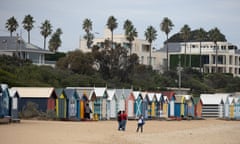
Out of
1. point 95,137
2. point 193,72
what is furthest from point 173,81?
point 95,137

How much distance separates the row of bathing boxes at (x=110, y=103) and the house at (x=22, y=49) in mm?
24170

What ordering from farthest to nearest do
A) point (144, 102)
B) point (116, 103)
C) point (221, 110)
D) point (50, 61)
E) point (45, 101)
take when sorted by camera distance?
point (50, 61) → point (221, 110) → point (144, 102) → point (116, 103) → point (45, 101)

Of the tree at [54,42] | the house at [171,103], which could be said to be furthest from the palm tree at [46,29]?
the house at [171,103]

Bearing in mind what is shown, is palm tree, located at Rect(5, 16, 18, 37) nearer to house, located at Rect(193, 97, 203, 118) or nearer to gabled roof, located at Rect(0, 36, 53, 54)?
gabled roof, located at Rect(0, 36, 53, 54)

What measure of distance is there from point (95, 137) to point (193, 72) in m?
71.5

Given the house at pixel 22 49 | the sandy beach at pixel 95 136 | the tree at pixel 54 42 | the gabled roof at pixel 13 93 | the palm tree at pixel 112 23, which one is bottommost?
the sandy beach at pixel 95 136

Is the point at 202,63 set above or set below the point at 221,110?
above

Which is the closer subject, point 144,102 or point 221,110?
point 144,102

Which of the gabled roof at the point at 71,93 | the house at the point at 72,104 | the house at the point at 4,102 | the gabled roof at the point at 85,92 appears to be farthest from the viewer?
the gabled roof at the point at 85,92

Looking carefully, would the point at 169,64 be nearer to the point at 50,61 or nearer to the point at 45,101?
the point at 50,61

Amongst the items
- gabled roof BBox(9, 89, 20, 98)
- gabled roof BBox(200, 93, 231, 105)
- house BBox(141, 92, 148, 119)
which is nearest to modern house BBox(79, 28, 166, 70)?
gabled roof BBox(200, 93, 231, 105)

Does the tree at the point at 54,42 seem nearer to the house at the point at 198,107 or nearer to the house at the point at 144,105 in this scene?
the house at the point at 198,107

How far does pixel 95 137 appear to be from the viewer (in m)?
31.4

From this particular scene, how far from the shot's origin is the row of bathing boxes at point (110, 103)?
43.2 meters
